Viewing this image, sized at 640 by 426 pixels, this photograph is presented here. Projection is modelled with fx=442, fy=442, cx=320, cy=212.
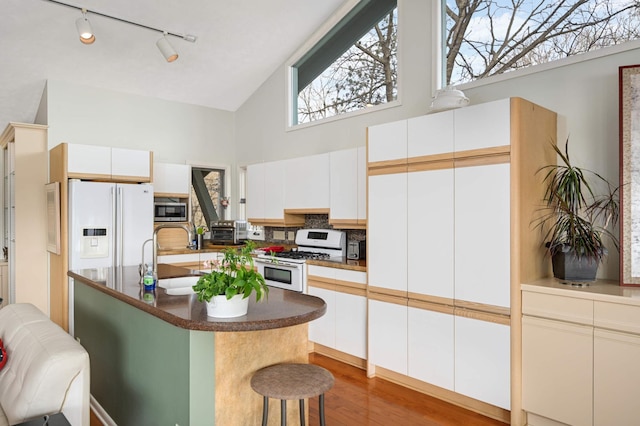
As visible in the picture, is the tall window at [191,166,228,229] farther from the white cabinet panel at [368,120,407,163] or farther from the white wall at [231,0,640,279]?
the white cabinet panel at [368,120,407,163]

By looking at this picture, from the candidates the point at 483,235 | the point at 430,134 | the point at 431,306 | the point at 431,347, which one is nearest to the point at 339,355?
the point at 431,347

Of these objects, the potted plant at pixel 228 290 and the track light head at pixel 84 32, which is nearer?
the potted plant at pixel 228 290

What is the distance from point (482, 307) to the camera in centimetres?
300

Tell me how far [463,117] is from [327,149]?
2.16 metres

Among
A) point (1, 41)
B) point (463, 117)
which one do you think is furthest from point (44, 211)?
point (463, 117)

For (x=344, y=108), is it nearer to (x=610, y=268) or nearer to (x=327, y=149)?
(x=327, y=149)

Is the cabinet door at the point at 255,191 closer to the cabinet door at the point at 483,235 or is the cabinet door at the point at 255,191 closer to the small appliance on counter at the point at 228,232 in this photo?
the small appliance on counter at the point at 228,232

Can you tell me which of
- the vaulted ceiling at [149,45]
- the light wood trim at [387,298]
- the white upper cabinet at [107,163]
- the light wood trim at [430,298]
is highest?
the vaulted ceiling at [149,45]

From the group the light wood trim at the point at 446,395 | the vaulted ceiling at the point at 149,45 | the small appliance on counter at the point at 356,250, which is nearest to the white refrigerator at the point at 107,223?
the vaulted ceiling at the point at 149,45

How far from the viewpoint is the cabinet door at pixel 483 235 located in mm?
2889

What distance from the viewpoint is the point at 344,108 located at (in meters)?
4.96

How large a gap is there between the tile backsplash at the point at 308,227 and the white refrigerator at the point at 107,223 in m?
1.50

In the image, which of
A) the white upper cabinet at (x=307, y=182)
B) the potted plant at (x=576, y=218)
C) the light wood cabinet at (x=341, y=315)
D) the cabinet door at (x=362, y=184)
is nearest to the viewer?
the potted plant at (x=576, y=218)

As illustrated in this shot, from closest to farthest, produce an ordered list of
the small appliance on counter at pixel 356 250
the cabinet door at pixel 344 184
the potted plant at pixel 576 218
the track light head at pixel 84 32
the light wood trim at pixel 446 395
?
the potted plant at pixel 576 218, the light wood trim at pixel 446 395, the track light head at pixel 84 32, the cabinet door at pixel 344 184, the small appliance on counter at pixel 356 250
